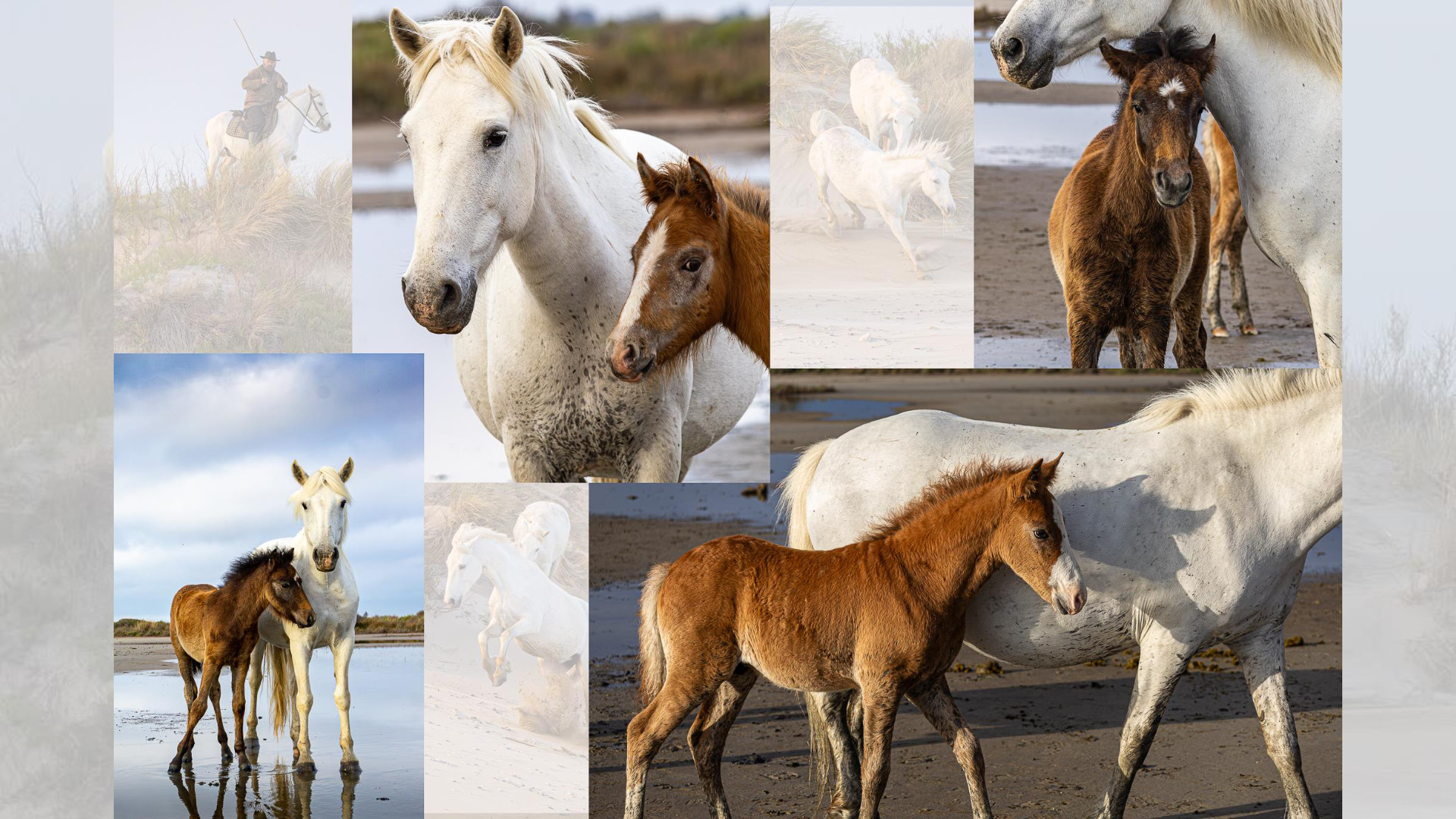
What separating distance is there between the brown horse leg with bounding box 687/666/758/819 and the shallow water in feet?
4.70

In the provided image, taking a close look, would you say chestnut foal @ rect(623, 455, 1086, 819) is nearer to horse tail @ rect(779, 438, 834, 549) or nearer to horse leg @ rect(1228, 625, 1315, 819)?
horse tail @ rect(779, 438, 834, 549)

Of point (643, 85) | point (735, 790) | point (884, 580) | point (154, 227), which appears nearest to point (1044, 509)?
point (884, 580)

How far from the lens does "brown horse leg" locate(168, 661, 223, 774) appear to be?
498cm

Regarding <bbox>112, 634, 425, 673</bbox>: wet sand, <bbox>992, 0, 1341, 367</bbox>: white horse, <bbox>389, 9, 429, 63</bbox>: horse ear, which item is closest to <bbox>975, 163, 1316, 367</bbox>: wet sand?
<bbox>992, 0, 1341, 367</bbox>: white horse

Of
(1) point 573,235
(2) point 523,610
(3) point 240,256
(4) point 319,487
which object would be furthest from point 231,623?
(1) point 573,235

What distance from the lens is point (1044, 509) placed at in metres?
4.00

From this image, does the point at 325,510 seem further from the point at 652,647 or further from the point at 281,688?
the point at 652,647

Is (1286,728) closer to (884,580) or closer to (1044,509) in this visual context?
(1044,509)

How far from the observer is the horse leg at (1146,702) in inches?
172

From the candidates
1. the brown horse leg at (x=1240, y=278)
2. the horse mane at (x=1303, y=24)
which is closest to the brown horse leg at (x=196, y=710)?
the brown horse leg at (x=1240, y=278)

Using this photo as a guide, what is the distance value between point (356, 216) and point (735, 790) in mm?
3043

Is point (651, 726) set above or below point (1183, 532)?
below

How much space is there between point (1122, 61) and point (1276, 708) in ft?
8.40

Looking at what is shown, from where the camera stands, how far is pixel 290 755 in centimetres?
512
